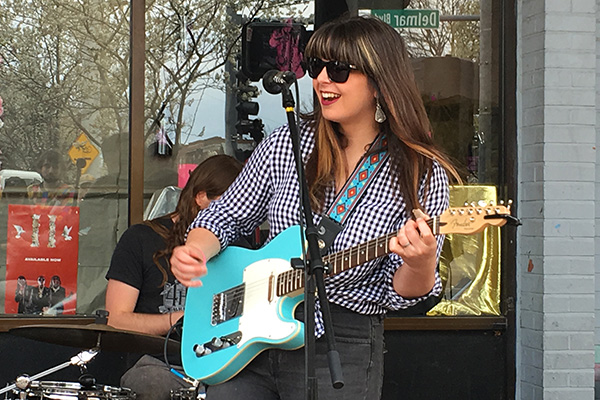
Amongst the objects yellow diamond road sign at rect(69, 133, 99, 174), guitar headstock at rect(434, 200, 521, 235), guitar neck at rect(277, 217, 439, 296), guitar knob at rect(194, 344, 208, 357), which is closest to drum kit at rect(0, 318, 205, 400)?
guitar knob at rect(194, 344, 208, 357)

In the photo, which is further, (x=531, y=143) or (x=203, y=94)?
(x=203, y=94)

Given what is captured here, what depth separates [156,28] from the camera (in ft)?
18.8

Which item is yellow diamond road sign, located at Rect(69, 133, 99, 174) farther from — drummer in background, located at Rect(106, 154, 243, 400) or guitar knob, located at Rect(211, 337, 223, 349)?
guitar knob, located at Rect(211, 337, 223, 349)

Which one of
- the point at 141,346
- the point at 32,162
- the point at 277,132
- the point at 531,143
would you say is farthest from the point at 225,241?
the point at 32,162

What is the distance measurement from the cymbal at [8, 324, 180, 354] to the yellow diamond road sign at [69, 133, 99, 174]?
6.84 ft

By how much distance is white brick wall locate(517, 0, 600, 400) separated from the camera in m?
4.76

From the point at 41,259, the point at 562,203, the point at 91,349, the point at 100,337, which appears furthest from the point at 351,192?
the point at 41,259

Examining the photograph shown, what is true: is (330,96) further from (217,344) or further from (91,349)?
(91,349)

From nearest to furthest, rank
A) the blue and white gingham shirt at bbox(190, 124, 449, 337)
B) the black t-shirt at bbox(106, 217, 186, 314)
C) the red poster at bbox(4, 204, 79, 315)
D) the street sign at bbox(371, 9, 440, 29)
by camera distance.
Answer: the blue and white gingham shirt at bbox(190, 124, 449, 337) → the black t-shirt at bbox(106, 217, 186, 314) → the red poster at bbox(4, 204, 79, 315) → the street sign at bbox(371, 9, 440, 29)

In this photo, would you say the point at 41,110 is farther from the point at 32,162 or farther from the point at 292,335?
the point at 292,335

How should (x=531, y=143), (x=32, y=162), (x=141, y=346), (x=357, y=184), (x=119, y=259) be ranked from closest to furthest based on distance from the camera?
(x=357, y=184) < (x=141, y=346) < (x=119, y=259) < (x=531, y=143) < (x=32, y=162)

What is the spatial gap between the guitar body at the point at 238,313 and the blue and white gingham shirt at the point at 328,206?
71mm

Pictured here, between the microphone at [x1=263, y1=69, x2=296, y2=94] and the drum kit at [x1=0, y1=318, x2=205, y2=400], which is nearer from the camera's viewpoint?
the microphone at [x1=263, y1=69, x2=296, y2=94]

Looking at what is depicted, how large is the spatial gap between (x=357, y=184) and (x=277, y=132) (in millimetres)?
320
